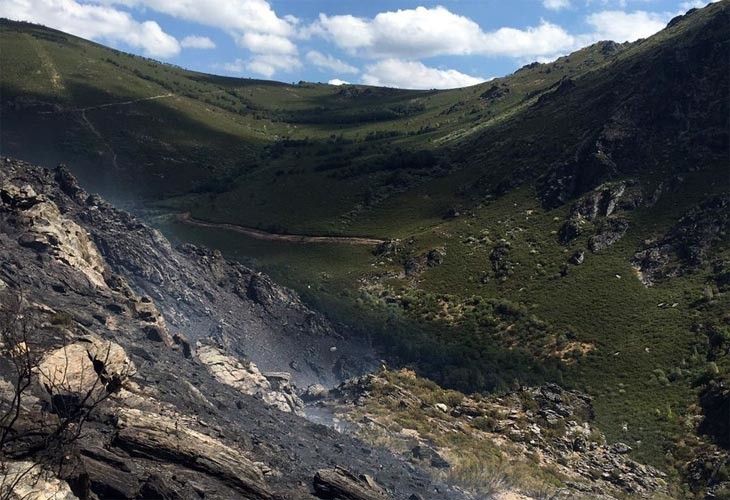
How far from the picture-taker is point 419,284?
59.8 metres

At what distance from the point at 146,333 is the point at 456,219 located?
49.9 m

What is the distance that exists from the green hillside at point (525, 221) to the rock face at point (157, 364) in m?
9.76

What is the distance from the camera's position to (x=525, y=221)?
223 ft

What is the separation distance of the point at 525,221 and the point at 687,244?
1836 cm

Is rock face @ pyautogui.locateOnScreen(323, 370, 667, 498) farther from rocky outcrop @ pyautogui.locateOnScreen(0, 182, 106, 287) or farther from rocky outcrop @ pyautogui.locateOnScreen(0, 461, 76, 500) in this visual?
rocky outcrop @ pyautogui.locateOnScreen(0, 461, 76, 500)

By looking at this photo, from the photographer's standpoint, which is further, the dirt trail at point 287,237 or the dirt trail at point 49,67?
the dirt trail at point 49,67

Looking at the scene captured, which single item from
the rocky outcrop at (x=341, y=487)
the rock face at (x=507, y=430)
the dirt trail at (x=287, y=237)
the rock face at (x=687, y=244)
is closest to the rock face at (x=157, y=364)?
the rocky outcrop at (x=341, y=487)

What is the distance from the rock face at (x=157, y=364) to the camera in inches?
648

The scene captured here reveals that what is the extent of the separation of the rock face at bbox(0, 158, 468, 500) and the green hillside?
9760 mm

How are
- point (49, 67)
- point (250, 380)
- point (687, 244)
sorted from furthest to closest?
point (49, 67) → point (687, 244) → point (250, 380)

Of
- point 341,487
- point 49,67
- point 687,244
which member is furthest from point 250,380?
point 49,67

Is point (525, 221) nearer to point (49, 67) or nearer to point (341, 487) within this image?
point (341, 487)

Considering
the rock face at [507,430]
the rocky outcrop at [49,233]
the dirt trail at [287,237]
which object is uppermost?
the rocky outcrop at [49,233]

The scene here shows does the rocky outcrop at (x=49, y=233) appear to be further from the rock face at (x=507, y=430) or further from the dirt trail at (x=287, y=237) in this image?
the dirt trail at (x=287, y=237)
